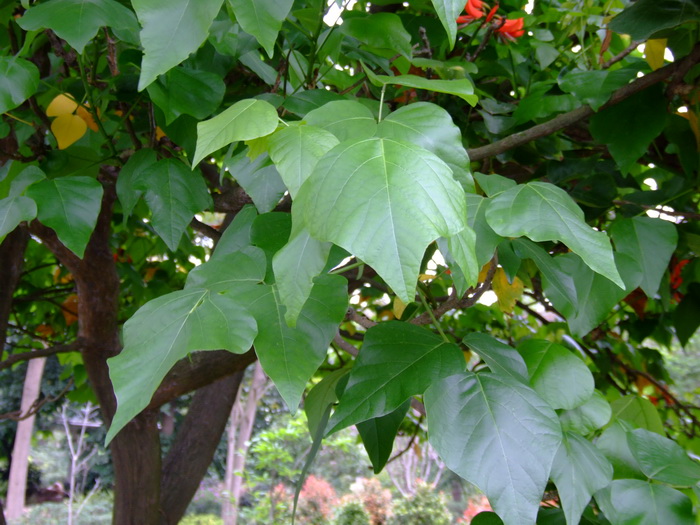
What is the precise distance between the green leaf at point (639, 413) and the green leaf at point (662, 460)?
0.57ft

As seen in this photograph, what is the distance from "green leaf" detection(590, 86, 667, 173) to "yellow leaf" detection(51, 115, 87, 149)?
0.65 metres

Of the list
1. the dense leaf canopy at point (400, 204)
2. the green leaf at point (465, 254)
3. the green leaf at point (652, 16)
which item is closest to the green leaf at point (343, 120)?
the dense leaf canopy at point (400, 204)

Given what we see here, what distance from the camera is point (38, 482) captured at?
899cm

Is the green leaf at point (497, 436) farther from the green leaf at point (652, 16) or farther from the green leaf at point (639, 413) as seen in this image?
the green leaf at point (652, 16)

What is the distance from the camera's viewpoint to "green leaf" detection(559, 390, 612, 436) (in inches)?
23.1

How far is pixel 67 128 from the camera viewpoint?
0.82 m

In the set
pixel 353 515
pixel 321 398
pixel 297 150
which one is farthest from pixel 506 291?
pixel 353 515

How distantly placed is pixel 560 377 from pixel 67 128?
65 centimetres

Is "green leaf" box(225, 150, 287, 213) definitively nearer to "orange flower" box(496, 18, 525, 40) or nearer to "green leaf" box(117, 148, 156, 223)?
"green leaf" box(117, 148, 156, 223)

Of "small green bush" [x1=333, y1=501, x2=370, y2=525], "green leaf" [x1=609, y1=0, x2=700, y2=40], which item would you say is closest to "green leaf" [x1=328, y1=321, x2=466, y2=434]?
"green leaf" [x1=609, y1=0, x2=700, y2=40]

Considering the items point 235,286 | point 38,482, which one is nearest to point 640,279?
point 235,286

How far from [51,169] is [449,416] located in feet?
2.00

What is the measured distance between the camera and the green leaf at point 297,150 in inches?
15.2

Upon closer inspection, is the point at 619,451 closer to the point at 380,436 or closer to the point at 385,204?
the point at 380,436
